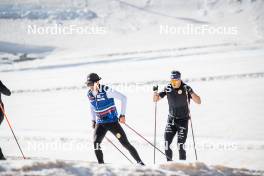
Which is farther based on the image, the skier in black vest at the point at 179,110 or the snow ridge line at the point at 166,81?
the snow ridge line at the point at 166,81

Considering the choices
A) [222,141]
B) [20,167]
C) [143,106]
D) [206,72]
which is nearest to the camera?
[20,167]

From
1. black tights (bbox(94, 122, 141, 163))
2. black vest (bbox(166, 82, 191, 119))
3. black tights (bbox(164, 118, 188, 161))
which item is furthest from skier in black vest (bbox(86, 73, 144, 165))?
black vest (bbox(166, 82, 191, 119))

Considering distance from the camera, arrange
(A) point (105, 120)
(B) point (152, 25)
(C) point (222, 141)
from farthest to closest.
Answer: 1. (B) point (152, 25)
2. (C) point (222, 141)
3. (A) point (105, 120)

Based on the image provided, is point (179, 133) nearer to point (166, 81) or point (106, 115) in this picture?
point (106, 115)

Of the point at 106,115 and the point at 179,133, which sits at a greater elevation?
the point at 106,115

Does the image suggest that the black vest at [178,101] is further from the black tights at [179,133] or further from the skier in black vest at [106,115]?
the skier in black vest at [106,115]

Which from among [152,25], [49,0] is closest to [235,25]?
[152,25]

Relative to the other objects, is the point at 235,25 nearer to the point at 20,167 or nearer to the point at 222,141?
the point at 222,141

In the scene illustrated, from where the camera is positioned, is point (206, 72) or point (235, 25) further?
point (235, 25)

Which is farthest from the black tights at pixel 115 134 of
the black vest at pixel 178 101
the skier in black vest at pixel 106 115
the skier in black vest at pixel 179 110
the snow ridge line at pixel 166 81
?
the snow ridge line at pixel 166 81

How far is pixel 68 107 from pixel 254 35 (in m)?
60.4

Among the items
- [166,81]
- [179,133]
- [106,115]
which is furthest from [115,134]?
[166,81]

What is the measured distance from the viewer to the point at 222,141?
412 inches

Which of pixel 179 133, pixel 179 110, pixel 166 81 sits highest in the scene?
pixel 179 110
